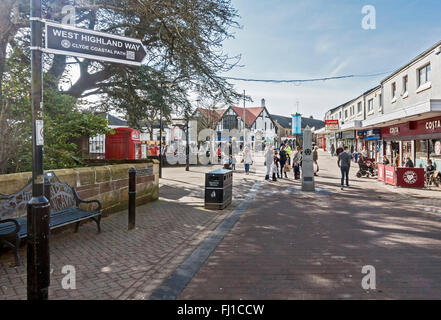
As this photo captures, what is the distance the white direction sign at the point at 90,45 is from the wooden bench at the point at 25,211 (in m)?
1.94

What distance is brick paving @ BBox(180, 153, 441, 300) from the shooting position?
12.0 feet

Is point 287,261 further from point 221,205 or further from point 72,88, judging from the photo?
point 72,88

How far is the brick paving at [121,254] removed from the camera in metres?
3.69

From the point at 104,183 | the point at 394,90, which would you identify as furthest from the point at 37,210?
the point at 394,90

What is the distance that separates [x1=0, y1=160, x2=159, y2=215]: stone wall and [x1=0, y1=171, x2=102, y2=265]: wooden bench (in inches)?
6.3

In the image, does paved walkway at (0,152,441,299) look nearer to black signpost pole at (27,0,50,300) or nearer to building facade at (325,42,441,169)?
black signpost pole at (27,0,50,300)

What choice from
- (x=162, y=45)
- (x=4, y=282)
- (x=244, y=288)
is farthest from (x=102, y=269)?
(x=162, y=45)

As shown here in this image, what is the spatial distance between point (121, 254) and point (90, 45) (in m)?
2.97

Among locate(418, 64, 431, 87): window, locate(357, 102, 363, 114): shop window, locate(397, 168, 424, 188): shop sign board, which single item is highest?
locate(357, 102, 363, 114): shop window

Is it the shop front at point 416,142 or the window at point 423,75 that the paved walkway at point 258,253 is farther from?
the window at point 423,75

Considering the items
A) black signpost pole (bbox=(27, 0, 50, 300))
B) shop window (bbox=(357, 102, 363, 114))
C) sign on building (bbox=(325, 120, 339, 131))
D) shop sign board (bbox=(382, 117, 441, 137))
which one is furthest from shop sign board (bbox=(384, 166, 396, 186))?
sign on building (bbox=(325, 120, 339, 131))

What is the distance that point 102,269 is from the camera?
4277 millimetres

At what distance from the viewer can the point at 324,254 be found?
491cm
